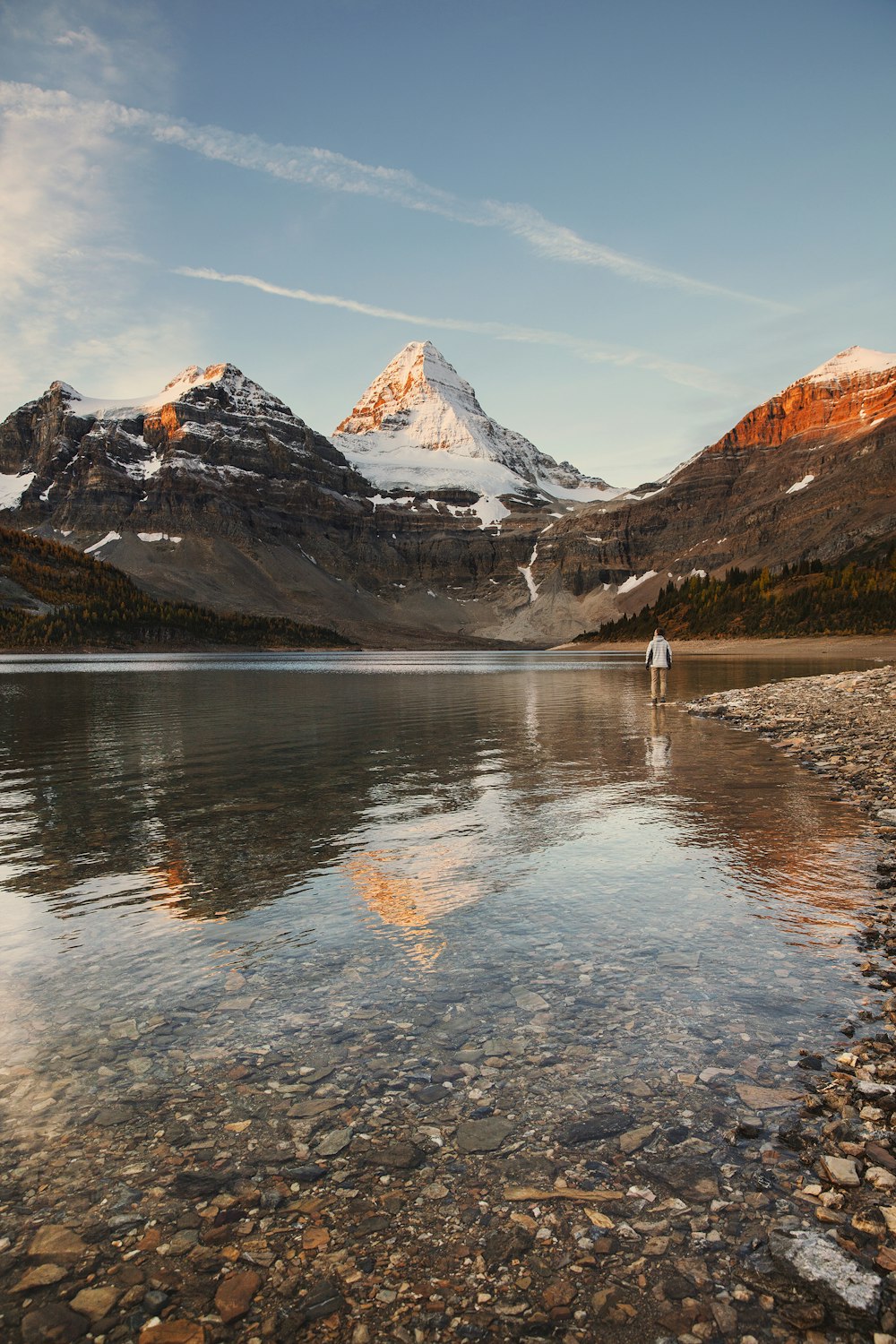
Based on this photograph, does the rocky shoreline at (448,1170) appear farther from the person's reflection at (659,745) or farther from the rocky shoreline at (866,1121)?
the person's reflection at (659,745)

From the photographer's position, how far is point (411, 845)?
14945mm

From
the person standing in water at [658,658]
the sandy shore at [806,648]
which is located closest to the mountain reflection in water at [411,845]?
the person standing in water at [658,658]

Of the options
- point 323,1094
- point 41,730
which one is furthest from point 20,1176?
point 41,730

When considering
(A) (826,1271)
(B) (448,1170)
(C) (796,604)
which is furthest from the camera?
(C) (796,604)

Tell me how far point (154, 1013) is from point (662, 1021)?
504 cm

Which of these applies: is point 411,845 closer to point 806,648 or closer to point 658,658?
point 658,658

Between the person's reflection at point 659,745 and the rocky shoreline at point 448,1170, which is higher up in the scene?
the rocky shoreline at point 448,1170

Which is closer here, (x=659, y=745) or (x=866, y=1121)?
(x=866, y=1121)

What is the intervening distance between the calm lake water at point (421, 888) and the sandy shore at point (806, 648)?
84.8 meters

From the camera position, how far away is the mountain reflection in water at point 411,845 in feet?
33.8

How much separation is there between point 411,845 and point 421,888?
2734 millimetres

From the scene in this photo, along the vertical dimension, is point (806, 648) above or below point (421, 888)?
above

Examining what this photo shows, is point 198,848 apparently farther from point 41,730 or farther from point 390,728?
point 41,730

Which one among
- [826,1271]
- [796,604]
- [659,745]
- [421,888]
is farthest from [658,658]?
[796,604]
